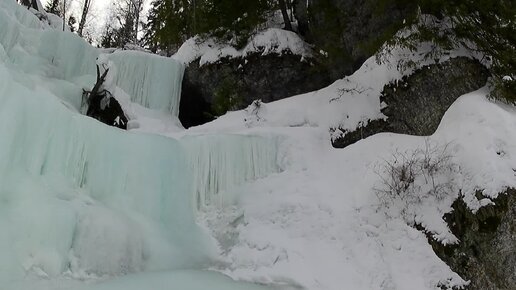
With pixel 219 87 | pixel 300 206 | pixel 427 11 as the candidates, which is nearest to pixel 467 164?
pixel 300 206

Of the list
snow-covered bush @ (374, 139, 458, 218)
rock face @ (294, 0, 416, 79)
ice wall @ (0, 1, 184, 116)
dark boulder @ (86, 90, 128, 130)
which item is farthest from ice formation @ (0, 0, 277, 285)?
rock face @ (294, 0, 416, 79)

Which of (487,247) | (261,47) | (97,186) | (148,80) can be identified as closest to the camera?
(487,247)

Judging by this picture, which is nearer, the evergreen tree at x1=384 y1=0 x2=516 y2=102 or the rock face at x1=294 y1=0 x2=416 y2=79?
the evergreen tree at x1=384 y1=0 x2=516 y2=102

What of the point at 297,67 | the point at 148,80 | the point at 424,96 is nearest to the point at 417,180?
the point at 424,96

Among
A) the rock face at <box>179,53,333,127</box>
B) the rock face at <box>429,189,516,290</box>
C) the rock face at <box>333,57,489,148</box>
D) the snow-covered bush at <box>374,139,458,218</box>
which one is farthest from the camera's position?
the rock face at <box>179,53,333,127</box>

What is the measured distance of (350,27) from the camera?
10.8 metres

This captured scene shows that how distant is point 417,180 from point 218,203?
3.18m

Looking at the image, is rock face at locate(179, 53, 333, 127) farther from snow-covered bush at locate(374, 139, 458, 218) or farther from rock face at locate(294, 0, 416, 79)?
snow-covered bush at locate(374, 139, 458, 218)

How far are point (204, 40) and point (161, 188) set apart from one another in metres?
6.81

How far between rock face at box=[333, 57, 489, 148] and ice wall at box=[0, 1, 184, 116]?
550 cm

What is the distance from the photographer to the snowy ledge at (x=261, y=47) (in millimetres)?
11516

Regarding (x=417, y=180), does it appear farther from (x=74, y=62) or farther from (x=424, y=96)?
(x=74, y=62)

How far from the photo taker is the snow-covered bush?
6285 mm

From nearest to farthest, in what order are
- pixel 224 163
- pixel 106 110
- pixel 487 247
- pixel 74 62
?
pixel 487 247
pixel 224 163
pixel 106 110
pixel 74 62
